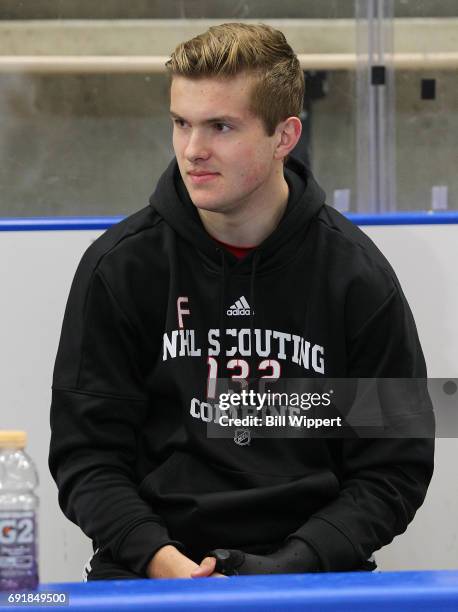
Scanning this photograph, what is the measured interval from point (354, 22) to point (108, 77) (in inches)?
32.4

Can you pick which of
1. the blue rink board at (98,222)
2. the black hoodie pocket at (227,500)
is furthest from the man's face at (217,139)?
the blue rink board at (98,222)

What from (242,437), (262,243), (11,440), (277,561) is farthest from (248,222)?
(11,440)

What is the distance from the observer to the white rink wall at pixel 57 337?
6.35 ft

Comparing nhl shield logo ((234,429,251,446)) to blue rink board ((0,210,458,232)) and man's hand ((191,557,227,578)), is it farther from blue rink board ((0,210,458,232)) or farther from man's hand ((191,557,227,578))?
blue rink board ((0,210,458,232))

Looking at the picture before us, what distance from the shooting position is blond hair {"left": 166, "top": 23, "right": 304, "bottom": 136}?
1.41 metres

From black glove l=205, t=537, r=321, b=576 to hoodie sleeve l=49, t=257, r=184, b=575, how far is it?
89mm

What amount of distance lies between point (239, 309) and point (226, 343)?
5 cm

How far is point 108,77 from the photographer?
339cm

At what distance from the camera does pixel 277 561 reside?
1.35 meters

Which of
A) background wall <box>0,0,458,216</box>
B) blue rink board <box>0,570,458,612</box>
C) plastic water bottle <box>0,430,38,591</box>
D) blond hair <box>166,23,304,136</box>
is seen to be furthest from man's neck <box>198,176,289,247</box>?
background wall <box>0,0,458,216</box>

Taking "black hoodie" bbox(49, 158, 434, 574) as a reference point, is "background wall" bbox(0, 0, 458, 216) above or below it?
above

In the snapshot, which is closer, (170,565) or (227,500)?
(170,565)

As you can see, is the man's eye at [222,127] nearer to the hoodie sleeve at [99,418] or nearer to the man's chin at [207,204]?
the man's chin at [207,204]

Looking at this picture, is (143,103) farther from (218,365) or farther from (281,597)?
(281,597)
